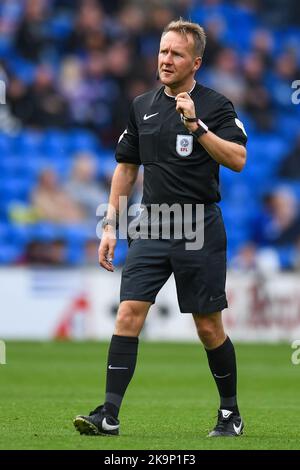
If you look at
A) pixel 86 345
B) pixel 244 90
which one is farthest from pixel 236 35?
pixel 86 345

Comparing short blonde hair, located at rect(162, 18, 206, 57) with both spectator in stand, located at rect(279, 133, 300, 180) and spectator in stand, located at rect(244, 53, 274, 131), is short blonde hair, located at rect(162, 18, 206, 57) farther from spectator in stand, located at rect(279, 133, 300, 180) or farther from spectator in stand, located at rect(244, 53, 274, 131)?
spectator in stand, located at rect(244, 53, 274, 131)

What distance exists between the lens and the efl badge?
699 cm

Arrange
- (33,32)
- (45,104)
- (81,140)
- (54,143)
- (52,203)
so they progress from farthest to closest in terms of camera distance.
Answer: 1. (33,32)
2. (81,140)
3. (54,143)
4. (45,104)
5. (52,203)

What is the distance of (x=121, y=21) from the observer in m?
21.1

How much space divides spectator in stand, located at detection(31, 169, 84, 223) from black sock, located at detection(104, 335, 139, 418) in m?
11.4

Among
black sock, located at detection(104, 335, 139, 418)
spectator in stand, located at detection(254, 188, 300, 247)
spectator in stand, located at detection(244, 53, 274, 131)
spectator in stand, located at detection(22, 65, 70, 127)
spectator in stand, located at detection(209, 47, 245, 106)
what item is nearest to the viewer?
black sock, located at detection(104, 335, 139, 418)

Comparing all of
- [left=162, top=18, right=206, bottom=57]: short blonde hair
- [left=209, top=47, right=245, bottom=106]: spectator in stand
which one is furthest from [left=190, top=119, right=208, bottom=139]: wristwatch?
[left=209, top=47, right=245, bottom=106]: spectator in stand

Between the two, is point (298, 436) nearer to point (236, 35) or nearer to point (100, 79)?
point (100, 79)

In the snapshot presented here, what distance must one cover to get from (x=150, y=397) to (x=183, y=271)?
10.5 ft

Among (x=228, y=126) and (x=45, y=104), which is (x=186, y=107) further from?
(x=45, y=104)

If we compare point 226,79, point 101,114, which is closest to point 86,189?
point 101,114

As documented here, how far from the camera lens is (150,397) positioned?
1001 cm

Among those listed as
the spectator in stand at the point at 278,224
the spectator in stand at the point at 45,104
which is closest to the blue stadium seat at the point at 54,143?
the spectator in stand at the point at 45,104

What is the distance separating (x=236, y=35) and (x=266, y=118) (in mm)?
2159
